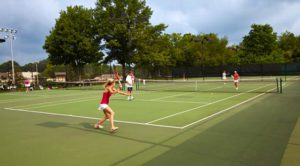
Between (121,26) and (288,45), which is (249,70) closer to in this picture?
(121,26)

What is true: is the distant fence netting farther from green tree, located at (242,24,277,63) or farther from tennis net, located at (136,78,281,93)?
green tree, located at (242,24,277,63)

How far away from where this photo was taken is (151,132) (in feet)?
27.2

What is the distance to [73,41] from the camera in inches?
1501

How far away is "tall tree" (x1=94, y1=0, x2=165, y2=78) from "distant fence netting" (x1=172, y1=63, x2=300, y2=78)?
13.5 metres

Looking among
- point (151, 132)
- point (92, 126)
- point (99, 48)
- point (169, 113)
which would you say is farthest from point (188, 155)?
point (99, 48)

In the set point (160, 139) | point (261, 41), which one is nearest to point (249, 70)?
point (261, 41)

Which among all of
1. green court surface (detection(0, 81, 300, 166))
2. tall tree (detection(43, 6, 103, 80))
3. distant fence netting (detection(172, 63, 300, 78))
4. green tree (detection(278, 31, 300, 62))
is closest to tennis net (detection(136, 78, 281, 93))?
green court surface (detection(0, 81, 300, 166))

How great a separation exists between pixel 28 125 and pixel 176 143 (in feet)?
19.4

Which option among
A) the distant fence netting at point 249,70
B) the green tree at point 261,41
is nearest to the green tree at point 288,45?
the green tree at point 261,41

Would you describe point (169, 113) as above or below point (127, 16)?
below

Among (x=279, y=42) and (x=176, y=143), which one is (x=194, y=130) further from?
(x=279, y=42)

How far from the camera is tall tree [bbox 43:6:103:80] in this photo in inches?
1502

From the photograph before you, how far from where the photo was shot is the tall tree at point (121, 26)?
141ft

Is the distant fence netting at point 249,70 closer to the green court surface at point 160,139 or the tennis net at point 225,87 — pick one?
the tennis net at point 225,87
